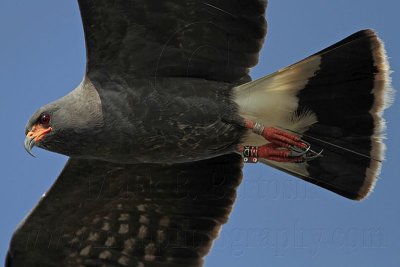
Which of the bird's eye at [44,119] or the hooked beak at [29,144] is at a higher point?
the bird's eye at [44,119]

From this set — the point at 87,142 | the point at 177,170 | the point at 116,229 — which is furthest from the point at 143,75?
the point at 116,229

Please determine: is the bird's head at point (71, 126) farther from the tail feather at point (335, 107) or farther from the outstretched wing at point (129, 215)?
the tail feather at point (335, 107)

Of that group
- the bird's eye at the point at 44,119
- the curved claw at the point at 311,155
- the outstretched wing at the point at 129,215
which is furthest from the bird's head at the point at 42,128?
the curved claw at the point at 311,155

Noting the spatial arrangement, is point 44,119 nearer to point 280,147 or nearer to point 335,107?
point 280,147

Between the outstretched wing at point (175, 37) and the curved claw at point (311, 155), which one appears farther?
the curved claw at point (311, 155)

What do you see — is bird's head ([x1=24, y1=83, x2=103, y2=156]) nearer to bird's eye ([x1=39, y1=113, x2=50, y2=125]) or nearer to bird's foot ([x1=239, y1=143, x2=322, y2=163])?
bird's eye ([x1=39, y1=113, x2=50, y2=125])
